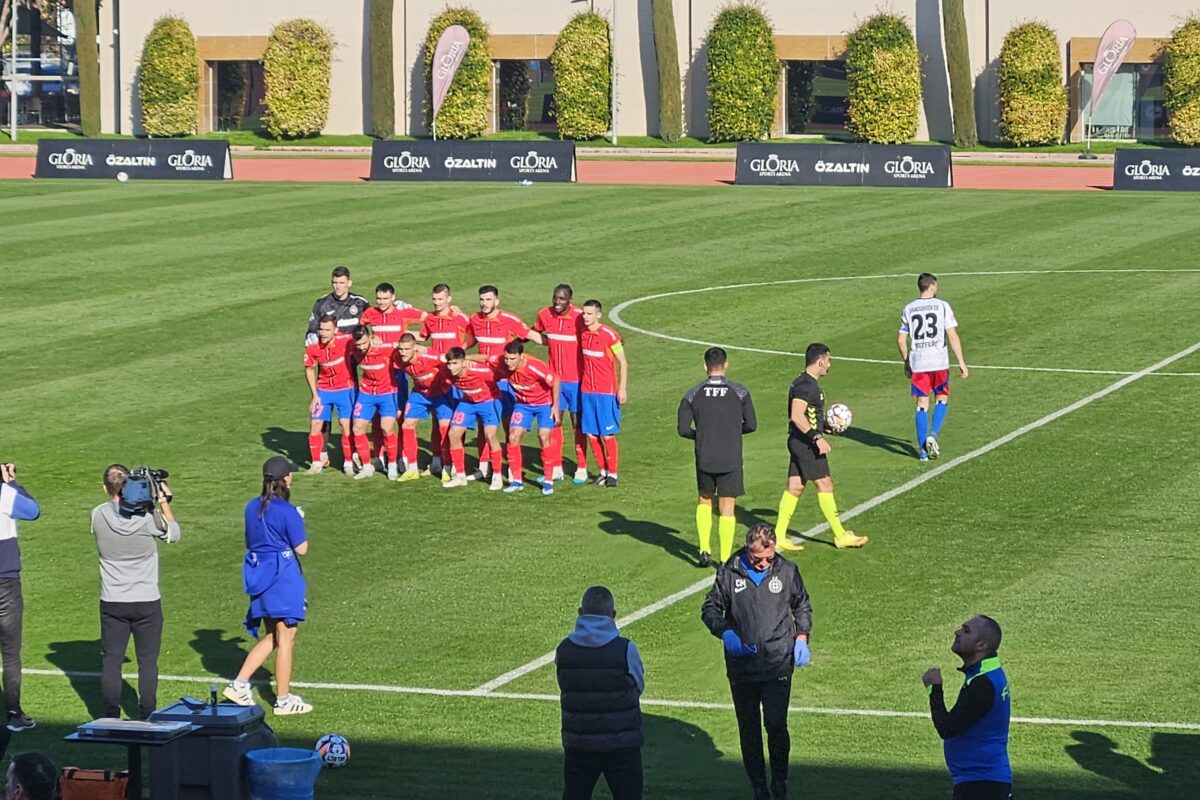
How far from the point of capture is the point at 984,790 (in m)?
10.8

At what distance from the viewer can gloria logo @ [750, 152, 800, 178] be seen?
51197 mm

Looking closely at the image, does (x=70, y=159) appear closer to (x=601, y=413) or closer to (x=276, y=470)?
(x=601, y=413)

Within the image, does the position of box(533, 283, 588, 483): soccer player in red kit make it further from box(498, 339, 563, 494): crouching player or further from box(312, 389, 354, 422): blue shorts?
box(312, 389, 354, 422): blue shorts

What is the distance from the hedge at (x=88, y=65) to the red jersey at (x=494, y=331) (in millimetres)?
55547

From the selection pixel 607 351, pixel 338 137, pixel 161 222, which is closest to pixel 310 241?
pixel 161 222

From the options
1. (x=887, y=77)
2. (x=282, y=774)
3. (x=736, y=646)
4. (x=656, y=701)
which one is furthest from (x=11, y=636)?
(x=887, y=77)

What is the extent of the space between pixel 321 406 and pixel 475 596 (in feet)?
17.9

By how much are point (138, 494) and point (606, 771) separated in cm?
445

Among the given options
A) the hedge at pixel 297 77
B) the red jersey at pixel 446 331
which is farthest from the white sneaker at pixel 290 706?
the hedge at pixel 297 77

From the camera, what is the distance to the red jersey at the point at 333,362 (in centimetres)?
2169

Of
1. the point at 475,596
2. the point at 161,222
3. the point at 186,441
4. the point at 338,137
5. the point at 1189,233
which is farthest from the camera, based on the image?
the point at 338,137

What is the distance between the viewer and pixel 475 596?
680 inches

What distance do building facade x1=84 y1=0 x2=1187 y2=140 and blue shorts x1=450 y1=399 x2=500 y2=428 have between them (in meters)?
47.6

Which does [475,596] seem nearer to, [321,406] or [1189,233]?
[321,406]
